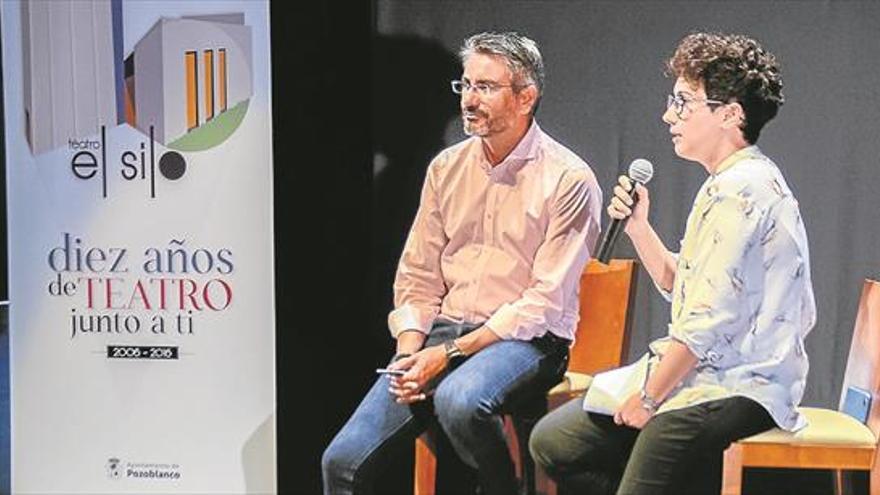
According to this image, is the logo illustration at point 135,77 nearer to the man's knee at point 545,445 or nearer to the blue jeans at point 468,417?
the blue jeans at point 468,417

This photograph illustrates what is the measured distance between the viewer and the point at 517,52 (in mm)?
3307

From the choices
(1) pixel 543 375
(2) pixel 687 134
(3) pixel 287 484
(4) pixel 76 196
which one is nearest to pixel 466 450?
(1) pixel 543 375

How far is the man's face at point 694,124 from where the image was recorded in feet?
10.1

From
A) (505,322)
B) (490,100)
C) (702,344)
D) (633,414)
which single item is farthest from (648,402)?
(490,100)

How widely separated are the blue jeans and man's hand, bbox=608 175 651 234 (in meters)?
0.38

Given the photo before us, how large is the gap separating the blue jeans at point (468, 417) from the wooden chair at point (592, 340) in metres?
0.04

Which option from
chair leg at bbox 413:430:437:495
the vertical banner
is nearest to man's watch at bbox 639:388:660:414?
chair leg at bbox 413:430:437:495

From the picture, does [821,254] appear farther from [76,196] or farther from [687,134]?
[76,196]

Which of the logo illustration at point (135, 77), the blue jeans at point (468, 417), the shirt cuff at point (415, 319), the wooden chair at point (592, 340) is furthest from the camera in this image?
the logo illustration at point (135, 77)

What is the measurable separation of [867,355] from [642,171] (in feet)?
2.54

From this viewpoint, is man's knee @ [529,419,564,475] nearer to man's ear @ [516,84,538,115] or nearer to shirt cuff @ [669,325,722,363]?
shirt cuff @ [669,325,722,363]

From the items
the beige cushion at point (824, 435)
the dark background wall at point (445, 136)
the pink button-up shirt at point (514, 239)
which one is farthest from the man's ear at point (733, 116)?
the beige cushion at point (824, 435)

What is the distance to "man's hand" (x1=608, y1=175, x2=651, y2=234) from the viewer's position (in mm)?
3260

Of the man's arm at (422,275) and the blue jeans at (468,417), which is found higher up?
the man's arm at (422,275)
